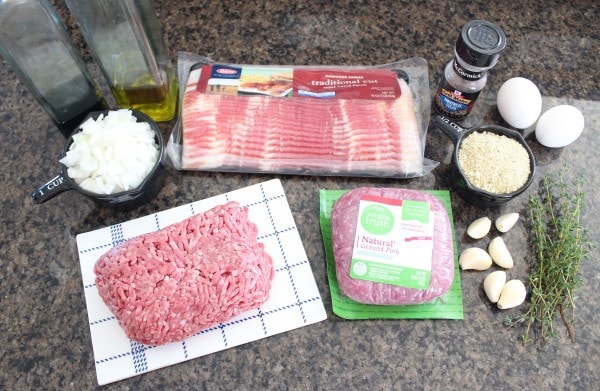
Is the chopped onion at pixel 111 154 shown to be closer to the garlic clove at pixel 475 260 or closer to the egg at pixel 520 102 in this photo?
the garlic clove at pixel 475 260

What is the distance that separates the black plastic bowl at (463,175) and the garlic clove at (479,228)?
36 mm

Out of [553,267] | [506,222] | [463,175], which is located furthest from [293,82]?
[553,267]

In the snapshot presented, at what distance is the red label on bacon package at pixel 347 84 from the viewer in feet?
3.52

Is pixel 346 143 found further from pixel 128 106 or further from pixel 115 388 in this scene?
pixel 115 388

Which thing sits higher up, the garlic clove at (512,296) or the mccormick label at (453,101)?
the mccormick label at (453,101)

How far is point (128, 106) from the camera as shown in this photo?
41.4 inches

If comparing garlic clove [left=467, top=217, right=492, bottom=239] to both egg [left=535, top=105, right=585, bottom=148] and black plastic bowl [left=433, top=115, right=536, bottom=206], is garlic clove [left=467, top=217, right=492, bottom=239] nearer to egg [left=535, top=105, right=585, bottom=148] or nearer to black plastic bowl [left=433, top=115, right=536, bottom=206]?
black plastic bowl [left=433, top=115, right=536, bottom=206]

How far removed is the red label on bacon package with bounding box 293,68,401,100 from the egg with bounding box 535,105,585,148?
0.29m

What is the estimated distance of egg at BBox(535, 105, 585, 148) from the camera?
101cm

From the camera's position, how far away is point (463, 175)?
37.1 inches

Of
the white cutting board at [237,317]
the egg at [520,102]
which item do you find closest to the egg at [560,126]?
the egg at [520,102]

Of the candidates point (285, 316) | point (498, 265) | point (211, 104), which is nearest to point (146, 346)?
point (285, 316)

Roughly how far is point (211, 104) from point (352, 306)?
475 mm

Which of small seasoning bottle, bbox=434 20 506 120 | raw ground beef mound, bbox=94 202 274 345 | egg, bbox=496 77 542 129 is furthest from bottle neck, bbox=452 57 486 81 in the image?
raw ground beef mound, bbox=94 202 274 345
